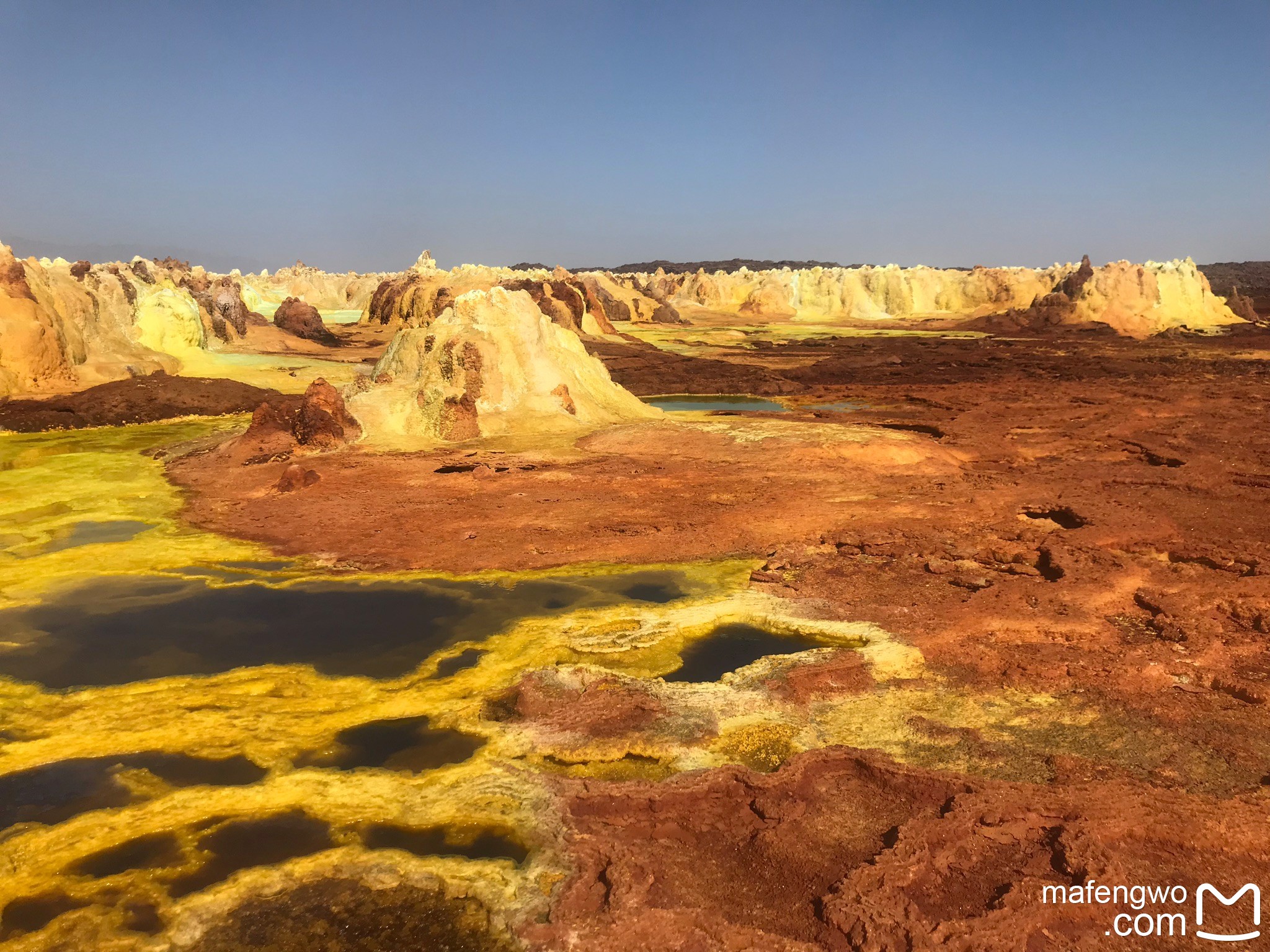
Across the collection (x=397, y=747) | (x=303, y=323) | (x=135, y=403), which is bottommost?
(x=397, y=747)

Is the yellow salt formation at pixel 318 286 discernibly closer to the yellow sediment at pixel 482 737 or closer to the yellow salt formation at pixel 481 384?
the yellow salt formation at pixel 481 384

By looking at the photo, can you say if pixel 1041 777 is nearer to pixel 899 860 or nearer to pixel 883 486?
pixel 899 860

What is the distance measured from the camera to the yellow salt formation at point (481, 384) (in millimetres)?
18047

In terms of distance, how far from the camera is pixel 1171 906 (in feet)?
15.2

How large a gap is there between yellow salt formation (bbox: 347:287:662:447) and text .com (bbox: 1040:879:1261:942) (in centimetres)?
1459

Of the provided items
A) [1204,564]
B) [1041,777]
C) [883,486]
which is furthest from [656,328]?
[1041,777]

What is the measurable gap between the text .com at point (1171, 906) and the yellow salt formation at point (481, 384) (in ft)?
47.9

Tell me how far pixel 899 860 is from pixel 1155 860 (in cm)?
143

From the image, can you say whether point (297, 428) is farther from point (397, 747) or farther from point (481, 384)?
point (397, 747)

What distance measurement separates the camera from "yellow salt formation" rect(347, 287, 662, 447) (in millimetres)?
18047

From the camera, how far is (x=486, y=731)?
669 centimetres

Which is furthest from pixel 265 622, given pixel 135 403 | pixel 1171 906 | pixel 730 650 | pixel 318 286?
pixel 318 286

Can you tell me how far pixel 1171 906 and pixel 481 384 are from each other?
16.1 meters

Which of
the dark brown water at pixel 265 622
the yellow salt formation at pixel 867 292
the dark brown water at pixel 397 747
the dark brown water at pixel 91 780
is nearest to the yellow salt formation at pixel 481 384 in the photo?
the dark brown water at pixel 265 622
